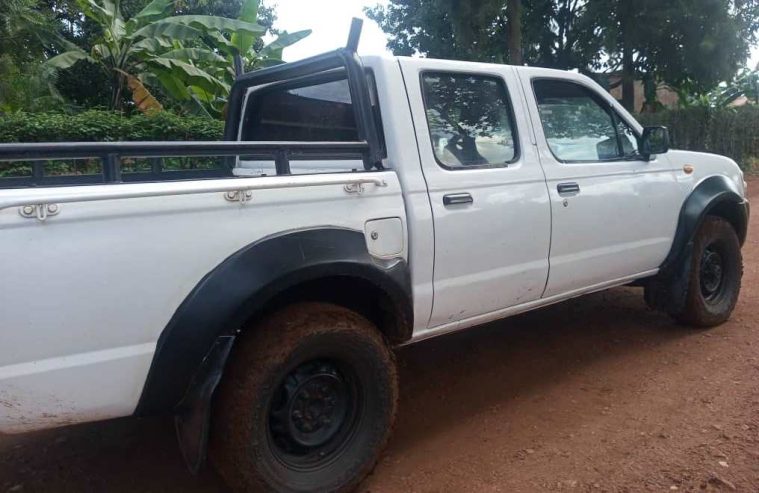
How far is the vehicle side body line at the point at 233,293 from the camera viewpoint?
2.35 metres

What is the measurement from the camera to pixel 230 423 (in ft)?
8.18

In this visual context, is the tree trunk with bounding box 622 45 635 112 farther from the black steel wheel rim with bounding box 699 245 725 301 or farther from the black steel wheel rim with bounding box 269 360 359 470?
the black steel wheel rim with bounding box 269 360 359 470

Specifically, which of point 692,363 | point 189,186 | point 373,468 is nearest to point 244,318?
point 189,186

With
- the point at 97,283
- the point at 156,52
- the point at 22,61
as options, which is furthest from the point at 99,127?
the point at 97,283

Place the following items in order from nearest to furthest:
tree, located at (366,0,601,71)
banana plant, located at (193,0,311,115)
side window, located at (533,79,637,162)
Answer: side window, located at (533,79,637,162) < banana plant, located at (193,0,311,115) < tree, located at (366,0,601,71)

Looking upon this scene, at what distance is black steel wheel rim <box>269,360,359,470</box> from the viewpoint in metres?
2.70

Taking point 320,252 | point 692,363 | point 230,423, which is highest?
point 320,252

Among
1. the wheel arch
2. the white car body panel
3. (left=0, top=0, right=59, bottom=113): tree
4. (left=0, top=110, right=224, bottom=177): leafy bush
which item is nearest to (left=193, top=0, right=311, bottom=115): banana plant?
(left=0, top=110, right=224, bottom=177): leafy bush

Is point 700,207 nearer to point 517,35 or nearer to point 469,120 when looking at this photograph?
point 469,120

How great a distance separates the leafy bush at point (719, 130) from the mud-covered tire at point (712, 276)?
14.4 meters

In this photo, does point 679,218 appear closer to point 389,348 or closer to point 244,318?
point 389,348

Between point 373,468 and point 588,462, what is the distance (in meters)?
1.04

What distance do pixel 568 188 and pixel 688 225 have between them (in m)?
1.32

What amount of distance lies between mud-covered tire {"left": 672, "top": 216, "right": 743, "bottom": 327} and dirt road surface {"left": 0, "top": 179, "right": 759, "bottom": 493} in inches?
5.9
